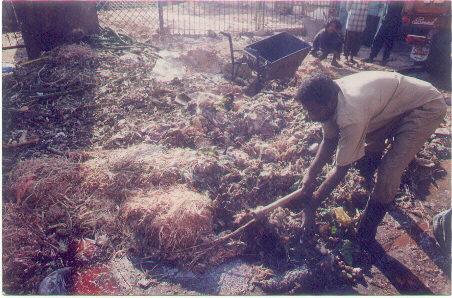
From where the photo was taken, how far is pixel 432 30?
263 inches

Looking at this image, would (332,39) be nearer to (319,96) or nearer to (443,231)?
(443,231)

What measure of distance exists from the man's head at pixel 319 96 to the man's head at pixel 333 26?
6.27 m

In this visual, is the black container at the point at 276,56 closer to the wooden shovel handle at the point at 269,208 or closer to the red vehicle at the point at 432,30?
the red vehicle at the point at 432,30

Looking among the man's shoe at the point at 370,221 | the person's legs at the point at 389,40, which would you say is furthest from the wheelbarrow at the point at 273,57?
the man's shoe at the point at 370,221

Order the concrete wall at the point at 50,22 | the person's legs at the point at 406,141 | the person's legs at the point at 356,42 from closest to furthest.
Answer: the person's legs at the point at 406,141 < the concrete wall at the point at 50,22 < the person's legs at the point at 356,42

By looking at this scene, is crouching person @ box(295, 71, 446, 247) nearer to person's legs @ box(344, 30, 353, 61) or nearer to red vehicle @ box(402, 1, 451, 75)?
red vehicle @ box(402, 1, 451, 75)

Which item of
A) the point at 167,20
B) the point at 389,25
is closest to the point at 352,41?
the point at 389,25

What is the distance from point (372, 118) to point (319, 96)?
0.67 metres

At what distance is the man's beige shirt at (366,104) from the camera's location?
2.33m

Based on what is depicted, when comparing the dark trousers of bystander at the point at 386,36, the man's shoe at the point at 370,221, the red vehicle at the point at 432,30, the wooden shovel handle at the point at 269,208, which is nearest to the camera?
the man's shoe at the point at 370,221

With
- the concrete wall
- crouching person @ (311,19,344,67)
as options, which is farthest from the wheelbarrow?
the concrete wall

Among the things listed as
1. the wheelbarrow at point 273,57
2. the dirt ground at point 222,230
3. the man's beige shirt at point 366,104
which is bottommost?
the dirt ground at point 222,230

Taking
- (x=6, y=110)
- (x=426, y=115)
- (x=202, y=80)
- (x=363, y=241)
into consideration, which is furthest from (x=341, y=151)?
(x=6, y=110)

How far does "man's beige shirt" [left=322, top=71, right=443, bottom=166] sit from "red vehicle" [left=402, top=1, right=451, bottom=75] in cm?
511
